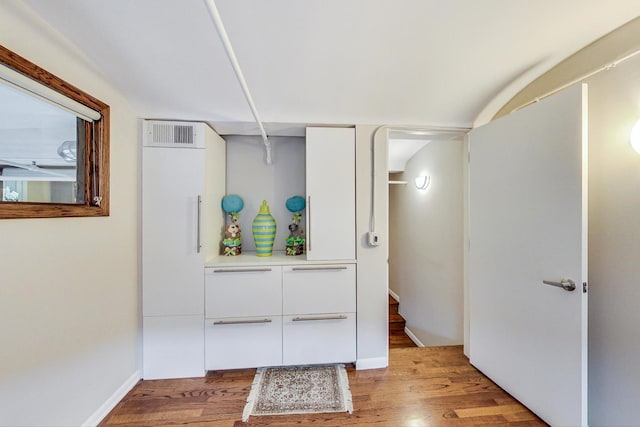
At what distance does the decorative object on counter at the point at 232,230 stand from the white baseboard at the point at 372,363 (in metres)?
1.39

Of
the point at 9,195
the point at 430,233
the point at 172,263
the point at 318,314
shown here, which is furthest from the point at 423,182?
the point at 9,195

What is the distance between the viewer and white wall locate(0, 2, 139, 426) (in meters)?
1.00

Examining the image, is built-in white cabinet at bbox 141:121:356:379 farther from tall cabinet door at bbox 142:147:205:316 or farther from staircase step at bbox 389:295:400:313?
staircase step at bbox 389:295:400:313

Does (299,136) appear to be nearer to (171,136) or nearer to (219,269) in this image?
(171,136)

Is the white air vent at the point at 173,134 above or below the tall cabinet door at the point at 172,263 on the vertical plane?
above

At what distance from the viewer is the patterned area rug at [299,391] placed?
1.51 metres

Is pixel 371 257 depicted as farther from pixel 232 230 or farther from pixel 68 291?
pixel 68 291

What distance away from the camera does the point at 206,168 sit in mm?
1802

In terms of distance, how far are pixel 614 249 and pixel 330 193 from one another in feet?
5.38

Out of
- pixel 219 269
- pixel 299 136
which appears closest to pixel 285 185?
pixel 299 136

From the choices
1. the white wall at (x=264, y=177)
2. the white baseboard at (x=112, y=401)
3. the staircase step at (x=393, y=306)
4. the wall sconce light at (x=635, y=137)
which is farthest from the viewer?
the staircase step at (x=393, y=306)

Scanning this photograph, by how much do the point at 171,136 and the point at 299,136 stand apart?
1.06 meters

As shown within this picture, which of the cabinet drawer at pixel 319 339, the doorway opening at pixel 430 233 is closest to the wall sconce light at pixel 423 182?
the doorway opening at pixel 430 233

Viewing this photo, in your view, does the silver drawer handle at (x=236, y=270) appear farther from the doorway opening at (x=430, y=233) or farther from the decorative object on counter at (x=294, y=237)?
the doorway opening at (x=430, y=233)
